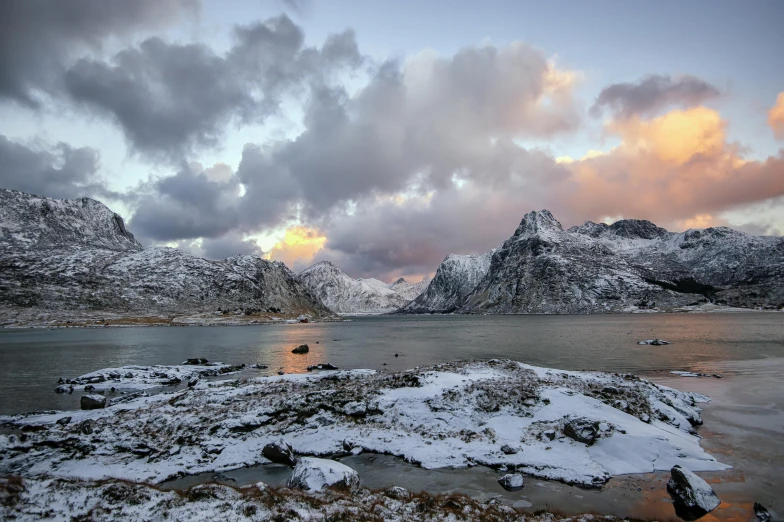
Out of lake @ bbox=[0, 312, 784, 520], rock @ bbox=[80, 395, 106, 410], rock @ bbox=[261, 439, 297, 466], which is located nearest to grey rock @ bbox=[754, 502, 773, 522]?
lake @ bbox=[0, 312, 784, 520]

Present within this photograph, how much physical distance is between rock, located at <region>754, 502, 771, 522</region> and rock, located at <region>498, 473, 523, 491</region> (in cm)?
858

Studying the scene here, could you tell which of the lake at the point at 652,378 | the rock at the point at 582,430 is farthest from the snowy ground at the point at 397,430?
the lake at the point at 652,378

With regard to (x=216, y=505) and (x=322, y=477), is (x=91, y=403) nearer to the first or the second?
(x=322, y=477)

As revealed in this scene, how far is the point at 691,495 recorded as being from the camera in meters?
15.9

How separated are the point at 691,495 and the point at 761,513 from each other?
220cm

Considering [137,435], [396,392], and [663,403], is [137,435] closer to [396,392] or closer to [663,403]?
[396,392]

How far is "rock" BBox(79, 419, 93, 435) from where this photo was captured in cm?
2447

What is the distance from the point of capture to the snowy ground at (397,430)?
67.5ft

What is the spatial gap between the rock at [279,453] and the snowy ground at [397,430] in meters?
0.63

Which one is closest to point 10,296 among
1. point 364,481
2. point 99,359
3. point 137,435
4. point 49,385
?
A: point 99,359

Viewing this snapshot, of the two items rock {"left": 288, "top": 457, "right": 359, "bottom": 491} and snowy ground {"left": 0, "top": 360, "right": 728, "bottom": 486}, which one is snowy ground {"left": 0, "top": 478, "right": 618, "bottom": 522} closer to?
rock {"left": 288, "top": 457, "right": 359, "bottom": 491}

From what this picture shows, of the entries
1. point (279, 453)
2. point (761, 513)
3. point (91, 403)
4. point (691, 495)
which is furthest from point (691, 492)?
point (91, 403)

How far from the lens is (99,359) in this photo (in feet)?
222

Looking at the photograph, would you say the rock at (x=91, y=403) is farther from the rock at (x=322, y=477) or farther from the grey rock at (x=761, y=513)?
the grey rock at (x=761, y=513)
